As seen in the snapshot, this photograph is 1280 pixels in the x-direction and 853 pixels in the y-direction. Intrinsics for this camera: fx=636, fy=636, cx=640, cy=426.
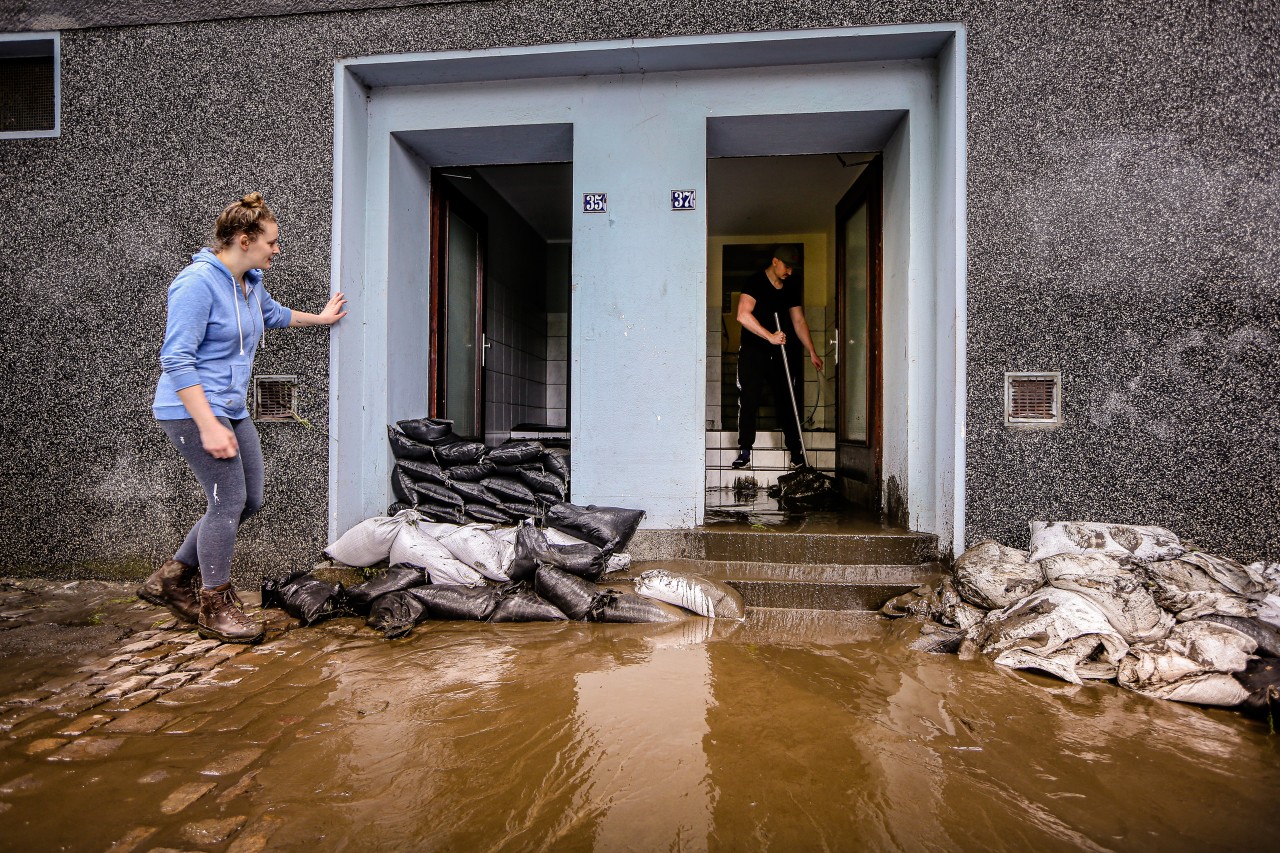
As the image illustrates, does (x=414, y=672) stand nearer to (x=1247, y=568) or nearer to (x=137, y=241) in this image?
(x=137, y=241)

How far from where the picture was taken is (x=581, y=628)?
273 centimetres

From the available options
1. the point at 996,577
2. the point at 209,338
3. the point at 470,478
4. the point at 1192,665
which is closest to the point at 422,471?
the point at 470,478

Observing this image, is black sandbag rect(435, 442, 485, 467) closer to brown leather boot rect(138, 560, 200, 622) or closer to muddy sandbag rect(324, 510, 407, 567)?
muddy sandbag rect(324, 510, 407, 567)

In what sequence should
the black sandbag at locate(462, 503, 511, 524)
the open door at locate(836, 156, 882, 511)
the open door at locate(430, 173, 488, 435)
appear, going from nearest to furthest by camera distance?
the black sandbag at locate(462, 503, 511, 524)
the open door at locate(836, 156, 882, 511)
the open door at locate(430, 173, 488, 435)

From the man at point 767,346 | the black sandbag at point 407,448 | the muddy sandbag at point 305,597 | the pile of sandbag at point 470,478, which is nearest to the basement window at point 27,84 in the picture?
the black sandbag at point 407,448

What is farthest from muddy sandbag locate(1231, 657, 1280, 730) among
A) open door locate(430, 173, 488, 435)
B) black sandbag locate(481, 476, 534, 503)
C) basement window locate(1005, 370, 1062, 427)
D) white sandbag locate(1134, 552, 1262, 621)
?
open door locate(430, 173, 488, 435)

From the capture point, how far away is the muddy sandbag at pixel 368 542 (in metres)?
3.21

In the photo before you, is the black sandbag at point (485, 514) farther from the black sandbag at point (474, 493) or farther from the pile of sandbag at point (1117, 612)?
the pile of sandbag at point (1117, 612)

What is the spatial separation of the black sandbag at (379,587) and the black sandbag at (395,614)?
4cm

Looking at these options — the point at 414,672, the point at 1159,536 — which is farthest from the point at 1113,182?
the point at 414,672

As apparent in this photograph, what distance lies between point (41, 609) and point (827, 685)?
12.1ft

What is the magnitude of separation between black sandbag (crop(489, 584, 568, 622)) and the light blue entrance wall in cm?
86

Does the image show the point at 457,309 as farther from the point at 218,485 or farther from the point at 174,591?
the point at 174,591

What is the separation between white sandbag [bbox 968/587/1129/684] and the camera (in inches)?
89.7
